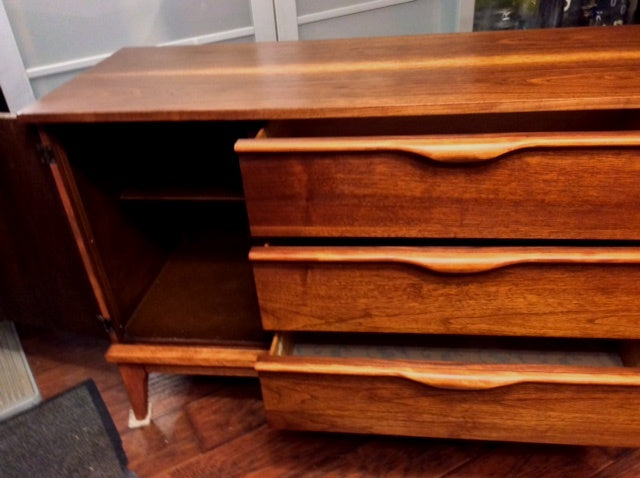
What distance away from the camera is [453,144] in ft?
2.06

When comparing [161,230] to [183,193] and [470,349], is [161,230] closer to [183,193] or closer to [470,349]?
[183,193]

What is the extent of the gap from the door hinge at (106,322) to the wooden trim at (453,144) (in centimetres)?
42

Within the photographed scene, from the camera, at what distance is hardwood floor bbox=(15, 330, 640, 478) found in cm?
90

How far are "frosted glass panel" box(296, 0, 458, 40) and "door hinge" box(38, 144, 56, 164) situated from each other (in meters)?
0.86

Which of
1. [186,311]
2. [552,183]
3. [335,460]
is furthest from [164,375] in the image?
[552,183]

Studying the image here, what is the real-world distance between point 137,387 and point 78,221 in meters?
0.32

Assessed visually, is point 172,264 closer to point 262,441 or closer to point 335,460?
point 262,441

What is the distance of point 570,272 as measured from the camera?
674 mm

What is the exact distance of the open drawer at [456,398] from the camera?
703mm

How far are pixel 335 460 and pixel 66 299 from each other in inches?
20.7

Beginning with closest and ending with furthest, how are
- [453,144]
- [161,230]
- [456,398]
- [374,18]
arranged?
[453,144]
[456,398]
[161,230]
[374,18]

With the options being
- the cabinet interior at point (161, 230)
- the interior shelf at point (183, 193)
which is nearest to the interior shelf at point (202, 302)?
the cabinet interior at point (161, 230)

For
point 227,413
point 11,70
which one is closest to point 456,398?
point 227,413

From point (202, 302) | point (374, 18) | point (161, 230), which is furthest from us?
point (374, 18)
